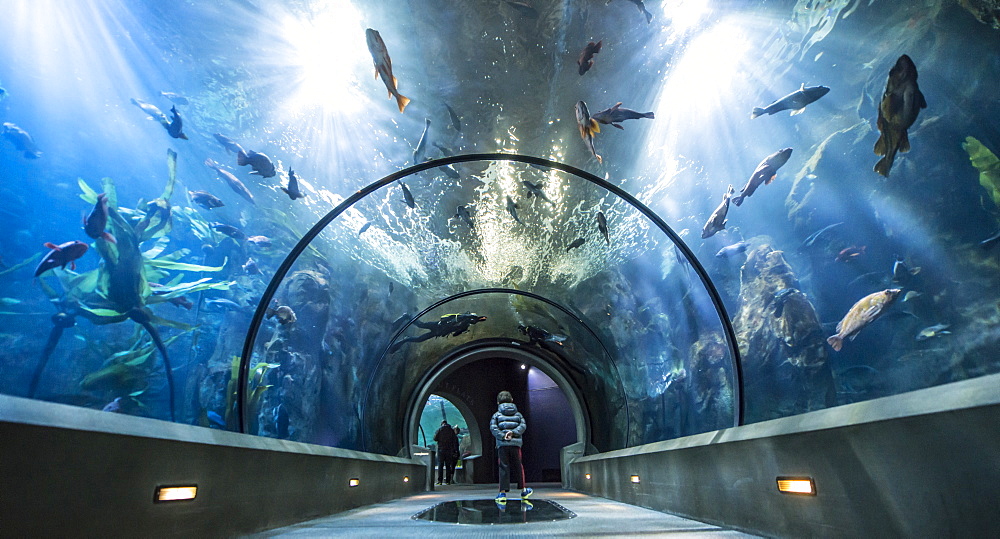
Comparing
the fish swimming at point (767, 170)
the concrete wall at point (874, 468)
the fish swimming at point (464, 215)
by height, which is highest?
the fish swimming at point (464, 215)

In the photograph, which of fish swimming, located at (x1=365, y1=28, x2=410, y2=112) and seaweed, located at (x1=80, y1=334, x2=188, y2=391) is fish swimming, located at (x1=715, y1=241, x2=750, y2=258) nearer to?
fish swimming, located at (x1=365, y1=28, x2=410, y2=112)

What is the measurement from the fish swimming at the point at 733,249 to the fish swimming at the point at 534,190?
2.81 m

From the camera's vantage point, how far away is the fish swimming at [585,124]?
5.43 meters

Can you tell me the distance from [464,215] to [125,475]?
585 cm

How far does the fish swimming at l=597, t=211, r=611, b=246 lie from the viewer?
7488 millimetres

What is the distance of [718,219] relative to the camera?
6555mm

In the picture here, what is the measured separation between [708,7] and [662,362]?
6290 mm

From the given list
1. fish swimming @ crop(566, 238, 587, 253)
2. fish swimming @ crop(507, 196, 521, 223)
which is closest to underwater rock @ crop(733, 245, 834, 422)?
fish swimming @ crop(566, 238, 587, 253)

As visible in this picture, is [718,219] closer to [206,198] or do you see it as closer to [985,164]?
[985,164]

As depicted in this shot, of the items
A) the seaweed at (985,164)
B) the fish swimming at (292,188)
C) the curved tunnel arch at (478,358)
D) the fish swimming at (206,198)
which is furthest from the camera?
the curved tunnel arch at (478,358)

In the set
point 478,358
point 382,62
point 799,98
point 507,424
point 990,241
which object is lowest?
point 507,424

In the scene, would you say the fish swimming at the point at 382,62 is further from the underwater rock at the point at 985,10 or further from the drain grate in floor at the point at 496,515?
the underwater rock at the point at 985,10

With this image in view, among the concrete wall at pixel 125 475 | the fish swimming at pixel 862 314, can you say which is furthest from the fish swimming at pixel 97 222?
the fish swimming at pixel 862 314

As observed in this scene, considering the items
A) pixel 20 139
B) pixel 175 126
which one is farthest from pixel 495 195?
pixel 20 139
